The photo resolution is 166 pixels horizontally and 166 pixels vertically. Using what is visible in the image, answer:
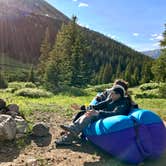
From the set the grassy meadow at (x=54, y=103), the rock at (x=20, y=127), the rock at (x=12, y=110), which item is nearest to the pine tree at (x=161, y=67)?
the grassy meadow at (x=54, y=103)

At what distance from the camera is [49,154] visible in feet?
21.3

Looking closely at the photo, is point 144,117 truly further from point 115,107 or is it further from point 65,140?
point 65,140

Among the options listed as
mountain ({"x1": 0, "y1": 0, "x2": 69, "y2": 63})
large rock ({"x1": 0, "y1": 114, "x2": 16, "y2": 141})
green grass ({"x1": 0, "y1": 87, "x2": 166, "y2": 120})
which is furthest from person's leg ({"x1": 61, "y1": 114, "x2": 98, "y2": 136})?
mountain ({"x1": 0, "y1": 0, "x2": 69, "y2": 63})

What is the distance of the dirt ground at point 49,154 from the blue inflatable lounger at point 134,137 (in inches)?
8.6

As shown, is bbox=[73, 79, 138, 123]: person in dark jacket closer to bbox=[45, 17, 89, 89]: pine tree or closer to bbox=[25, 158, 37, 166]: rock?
bbox=[25, 158, 37, 166]: rock

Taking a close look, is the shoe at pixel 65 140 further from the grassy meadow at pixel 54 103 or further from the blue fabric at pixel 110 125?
the grassy meadow at pixel 54 103

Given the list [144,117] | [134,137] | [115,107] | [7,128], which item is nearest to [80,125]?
[115,107]

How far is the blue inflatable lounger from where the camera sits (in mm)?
6035

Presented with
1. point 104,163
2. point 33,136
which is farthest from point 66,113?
point 104,163

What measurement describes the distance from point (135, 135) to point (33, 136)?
9.18 ft

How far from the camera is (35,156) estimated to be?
6.40 metres

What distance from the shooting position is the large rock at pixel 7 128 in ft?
22.2

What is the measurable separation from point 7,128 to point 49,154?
3.77 feet

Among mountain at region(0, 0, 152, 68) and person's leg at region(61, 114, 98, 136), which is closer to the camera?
person's leg at region(61, 114, 98, 136)
